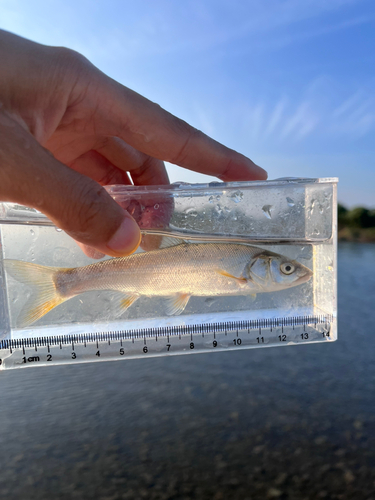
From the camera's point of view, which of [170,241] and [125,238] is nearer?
[125,238]

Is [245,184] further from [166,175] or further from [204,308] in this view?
[166,175]

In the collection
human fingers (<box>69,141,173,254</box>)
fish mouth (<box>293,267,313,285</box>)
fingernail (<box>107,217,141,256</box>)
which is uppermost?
human fingers (<box>69,141,173,254</box>)

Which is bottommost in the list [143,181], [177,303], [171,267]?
[177,303]

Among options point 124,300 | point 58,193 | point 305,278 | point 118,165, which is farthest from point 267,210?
point 118,165

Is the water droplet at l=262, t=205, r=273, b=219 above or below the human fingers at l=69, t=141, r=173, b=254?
below

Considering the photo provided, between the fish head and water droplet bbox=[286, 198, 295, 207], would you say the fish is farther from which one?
water droplet bbox=[286, 198, 295, 207]

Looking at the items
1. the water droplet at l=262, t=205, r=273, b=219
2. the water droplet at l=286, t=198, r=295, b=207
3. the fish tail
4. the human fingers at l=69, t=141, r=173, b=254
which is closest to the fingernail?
the fish tail

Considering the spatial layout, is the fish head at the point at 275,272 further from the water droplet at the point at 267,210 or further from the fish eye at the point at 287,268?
the water droplet at the point at 267,210

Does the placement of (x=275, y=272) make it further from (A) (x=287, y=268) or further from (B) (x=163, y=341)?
(B) (x=163, y=341)
